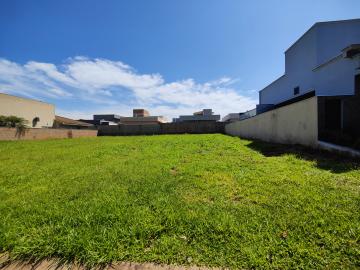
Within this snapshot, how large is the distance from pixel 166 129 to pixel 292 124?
2174 centimetres

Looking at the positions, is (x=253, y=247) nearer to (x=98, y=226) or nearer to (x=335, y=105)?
(x=98, y=226)

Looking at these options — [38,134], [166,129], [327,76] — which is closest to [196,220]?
[327,76]

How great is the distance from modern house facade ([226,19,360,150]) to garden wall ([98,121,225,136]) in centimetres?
886

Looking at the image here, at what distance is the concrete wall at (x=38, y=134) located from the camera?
17.3m

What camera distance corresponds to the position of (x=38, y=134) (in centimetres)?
2014

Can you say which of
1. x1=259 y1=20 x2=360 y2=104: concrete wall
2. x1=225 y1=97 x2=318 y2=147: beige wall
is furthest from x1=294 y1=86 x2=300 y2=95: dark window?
x1=225 y1=97 x2=318 y2=147: beige wall

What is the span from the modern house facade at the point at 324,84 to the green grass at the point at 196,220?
121 inches

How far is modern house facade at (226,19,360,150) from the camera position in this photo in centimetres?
701

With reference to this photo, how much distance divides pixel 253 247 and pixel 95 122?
1865 inches

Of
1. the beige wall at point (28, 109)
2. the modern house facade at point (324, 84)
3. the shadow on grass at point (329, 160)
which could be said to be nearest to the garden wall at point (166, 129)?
the modern house facade at point (324, 84)

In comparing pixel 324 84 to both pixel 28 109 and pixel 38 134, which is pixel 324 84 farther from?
pixel 28 109

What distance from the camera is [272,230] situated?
223 cm

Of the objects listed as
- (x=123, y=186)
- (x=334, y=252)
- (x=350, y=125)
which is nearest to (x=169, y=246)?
(x=334, y=252)

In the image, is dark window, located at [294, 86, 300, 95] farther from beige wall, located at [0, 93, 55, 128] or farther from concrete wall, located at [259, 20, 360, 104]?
beige wall, located at [0, 93, 55, 128]
